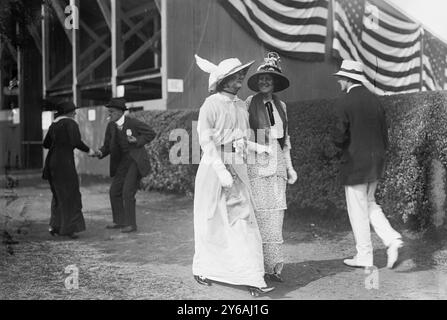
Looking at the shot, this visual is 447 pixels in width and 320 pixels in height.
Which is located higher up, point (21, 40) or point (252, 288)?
point (21, 40)

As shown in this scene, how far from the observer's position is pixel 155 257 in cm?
525

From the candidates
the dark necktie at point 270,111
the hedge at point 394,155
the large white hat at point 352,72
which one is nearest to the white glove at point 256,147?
the dark necktie at point 270,111

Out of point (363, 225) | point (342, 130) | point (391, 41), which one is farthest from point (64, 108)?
point (391, 41)

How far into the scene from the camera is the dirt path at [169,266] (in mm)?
3975

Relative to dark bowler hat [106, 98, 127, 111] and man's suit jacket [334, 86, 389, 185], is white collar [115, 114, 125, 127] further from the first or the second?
man's suit jacket [334, 86, 389, 185]

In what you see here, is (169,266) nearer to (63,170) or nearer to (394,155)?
(63,170)

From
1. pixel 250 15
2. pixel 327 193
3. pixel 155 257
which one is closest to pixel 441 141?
pixel 327 193

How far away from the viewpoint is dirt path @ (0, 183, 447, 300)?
156 inches

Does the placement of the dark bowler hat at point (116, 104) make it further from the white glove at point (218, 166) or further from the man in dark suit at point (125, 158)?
the white glove at point (218, 166)

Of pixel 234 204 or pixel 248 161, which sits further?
pixel 248 161

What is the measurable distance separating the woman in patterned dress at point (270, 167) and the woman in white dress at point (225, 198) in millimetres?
217
